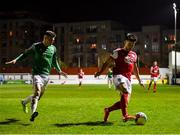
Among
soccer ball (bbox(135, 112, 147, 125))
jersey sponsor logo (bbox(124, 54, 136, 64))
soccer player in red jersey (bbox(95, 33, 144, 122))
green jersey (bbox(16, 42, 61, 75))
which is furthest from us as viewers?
green jersey (bbox(16, 42, 61, 75))

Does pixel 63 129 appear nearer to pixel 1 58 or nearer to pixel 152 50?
pixel 152 50

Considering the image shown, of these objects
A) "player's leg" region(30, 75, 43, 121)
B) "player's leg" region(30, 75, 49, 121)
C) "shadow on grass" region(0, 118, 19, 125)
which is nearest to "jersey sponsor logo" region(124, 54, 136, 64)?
"player's leg" region(30, 75, 49, 121)

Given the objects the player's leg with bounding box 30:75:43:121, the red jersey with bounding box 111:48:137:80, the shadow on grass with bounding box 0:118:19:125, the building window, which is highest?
the red jersey with bounding box 111:48:137:80

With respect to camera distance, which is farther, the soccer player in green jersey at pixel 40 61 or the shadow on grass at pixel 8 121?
the soccer player in green jersey at pixel 40 61

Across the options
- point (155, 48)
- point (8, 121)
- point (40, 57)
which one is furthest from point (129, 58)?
point (155, 48)

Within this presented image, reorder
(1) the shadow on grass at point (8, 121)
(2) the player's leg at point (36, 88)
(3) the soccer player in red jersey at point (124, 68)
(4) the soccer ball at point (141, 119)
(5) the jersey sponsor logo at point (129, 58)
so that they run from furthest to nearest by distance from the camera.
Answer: (2) the player's leg at point (36, 88)
(1) the shadow on grass at point (8, 121)
(5) the jersey sponsor logo at point (129, 58)
(3) the soccer player in red jersey at point (124, 68)
(4) the soccer ball at point (141, 119)

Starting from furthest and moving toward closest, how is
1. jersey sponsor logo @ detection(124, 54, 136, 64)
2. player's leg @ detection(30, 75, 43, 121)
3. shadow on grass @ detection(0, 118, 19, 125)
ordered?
1. player's leg @ detection(30, 75, 43, 121)
2. shadow on grass @ detection(0, 118, 19, 125)
3. jersey sponsor logo @ detection(124, 54, 136, 64)

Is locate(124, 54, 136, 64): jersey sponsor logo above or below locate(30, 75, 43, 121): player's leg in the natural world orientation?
above

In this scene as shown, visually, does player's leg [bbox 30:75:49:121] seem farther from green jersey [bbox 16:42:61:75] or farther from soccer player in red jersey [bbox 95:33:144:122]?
soccer player in red jersey [bbox 95:33:144:122]

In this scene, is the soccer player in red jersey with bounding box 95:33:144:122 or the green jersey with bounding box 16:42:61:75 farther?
the green jersey with bounding box 16:42:61:75

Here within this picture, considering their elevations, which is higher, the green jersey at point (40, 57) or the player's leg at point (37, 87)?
the green jersey at point (40, 57)

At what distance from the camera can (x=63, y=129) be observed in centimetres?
1205

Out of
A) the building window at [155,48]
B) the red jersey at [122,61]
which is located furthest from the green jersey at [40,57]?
the building window at [155,48]

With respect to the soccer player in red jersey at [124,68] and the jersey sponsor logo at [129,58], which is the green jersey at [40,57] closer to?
the soccer player in red jersey at [124,68]
